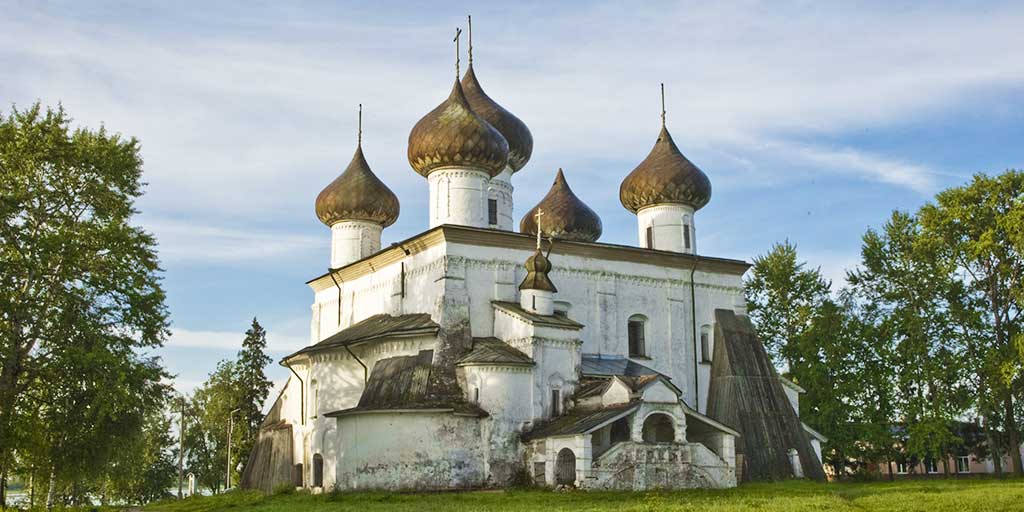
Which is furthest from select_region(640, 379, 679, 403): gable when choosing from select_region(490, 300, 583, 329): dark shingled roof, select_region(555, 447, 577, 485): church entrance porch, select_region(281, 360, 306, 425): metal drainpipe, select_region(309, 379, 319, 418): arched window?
select_region(281, 360, 306, 425): metal drainpipe

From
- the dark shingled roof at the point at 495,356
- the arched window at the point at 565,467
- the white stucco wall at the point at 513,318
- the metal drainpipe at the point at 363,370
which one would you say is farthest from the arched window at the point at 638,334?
the metal drainpipe at the point at 363,370

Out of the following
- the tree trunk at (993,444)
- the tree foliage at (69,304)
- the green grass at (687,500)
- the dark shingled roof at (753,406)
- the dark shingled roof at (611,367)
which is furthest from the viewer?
the tree trunk at (993,444)

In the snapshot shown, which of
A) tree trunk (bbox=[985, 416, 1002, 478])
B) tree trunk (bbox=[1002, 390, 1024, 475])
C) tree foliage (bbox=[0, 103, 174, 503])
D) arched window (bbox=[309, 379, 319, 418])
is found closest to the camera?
Result: tree foliage (bbox=[0, 103, 174, 503])

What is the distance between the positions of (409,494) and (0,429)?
26.5ft

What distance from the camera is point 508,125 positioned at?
2983 centimetres

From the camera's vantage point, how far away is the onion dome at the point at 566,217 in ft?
105

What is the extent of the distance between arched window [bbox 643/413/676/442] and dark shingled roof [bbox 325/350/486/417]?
12.9ft

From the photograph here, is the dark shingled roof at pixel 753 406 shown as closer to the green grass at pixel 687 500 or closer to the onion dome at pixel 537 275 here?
the green grass at pixel 687 500

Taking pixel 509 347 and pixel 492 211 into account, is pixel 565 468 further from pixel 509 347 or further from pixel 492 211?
pixel 492 211

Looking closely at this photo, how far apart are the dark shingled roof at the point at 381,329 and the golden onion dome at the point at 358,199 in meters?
4.30

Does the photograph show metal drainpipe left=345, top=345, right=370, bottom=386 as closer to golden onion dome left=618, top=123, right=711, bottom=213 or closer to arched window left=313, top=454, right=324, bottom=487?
arched window left=313, top=454, right=324, bottom=487

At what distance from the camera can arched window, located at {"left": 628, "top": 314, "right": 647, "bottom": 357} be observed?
1072 inches

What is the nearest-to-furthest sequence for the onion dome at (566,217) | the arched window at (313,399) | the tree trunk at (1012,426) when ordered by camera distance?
the arched window at (313,399) < the tree trunk at (1012,426) < the onion dome at (566,217)

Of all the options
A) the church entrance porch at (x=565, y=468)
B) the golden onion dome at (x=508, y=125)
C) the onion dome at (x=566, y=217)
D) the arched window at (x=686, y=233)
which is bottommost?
the church entrance porch at (x=565, y=468)
